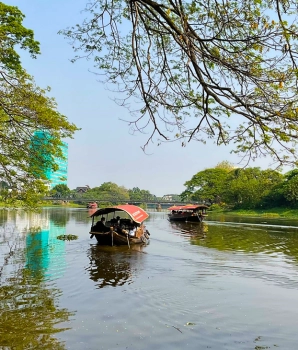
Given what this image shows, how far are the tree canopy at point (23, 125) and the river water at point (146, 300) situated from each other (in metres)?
2.97

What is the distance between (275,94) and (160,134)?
5.31 feet

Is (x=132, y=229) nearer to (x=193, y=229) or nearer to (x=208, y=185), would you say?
(x=193, y=229)

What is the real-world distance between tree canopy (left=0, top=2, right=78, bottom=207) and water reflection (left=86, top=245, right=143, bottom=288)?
11.2ft

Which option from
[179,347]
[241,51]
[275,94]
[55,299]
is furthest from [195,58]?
[55,299]

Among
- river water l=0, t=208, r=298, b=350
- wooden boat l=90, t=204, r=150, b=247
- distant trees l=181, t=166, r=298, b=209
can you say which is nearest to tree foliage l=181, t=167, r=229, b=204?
distant trees l=181, t=166, r=298, b=209

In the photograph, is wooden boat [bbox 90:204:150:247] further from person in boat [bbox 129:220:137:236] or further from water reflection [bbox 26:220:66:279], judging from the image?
water reflection [bbox 26:220:66:279]

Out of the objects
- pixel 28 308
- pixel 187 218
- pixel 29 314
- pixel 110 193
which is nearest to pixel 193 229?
pixel 187 218

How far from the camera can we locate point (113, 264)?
545 inches

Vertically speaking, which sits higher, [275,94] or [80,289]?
[275,94]

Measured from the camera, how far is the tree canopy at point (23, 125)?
32.2 ft

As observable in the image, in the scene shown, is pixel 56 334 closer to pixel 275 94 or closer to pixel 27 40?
pixel 275 94

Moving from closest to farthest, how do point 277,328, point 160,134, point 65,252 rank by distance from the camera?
point 160,134 → point 277,328 → point 65,252

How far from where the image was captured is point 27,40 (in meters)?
10.2

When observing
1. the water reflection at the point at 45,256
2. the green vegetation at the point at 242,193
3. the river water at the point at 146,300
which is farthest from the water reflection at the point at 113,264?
the green vegetation at the point at 242,193
